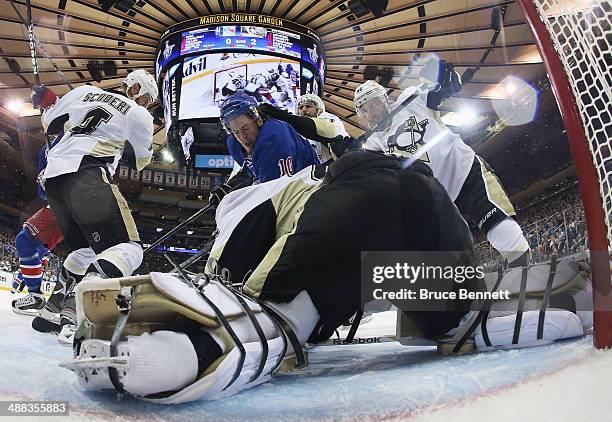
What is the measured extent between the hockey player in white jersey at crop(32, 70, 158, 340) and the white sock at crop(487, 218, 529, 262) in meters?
1.27

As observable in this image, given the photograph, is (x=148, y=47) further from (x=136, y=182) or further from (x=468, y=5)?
(x=136, y=182)

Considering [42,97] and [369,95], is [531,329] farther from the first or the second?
[42,97]

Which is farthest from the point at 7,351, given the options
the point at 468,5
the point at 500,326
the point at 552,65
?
the point at 468,5

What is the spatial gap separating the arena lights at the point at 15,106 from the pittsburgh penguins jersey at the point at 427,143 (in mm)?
7683

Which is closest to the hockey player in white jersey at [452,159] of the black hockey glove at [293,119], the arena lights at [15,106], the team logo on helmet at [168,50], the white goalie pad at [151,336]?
the black hockey glove at [293,119]

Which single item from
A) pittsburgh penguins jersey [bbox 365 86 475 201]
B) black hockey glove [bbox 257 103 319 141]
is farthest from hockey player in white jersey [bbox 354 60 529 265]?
black hockey glove [bbox 257 103 319 141]

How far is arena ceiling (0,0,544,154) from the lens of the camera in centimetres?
560

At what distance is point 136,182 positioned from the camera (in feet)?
42.6

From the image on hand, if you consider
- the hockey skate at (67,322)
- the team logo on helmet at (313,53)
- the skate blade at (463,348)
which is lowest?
the hockey skate at (67,322)

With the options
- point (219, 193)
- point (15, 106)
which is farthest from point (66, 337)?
point (15, 106)

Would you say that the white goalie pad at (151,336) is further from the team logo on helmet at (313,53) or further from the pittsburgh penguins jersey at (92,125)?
the team logo on helmet at (313,53)

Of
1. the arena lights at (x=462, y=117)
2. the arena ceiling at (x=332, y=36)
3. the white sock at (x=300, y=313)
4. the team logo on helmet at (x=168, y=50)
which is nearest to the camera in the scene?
the white sock at (x=300, y=313)

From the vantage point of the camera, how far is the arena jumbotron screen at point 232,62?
18.5 feet

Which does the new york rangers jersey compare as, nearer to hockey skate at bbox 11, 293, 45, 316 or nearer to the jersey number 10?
the jersey number 10
